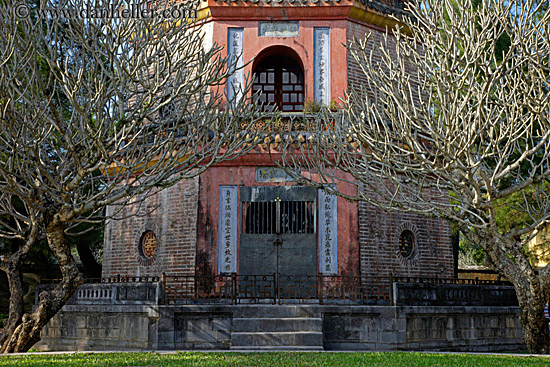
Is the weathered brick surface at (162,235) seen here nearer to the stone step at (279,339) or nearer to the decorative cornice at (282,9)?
the stone step at (279,339)

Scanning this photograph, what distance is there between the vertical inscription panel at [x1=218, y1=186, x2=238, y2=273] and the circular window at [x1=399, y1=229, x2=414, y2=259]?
4706 mm

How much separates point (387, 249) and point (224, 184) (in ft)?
15.9

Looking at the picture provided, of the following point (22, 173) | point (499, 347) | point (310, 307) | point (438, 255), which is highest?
point (22, 173)

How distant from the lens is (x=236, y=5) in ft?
57.5

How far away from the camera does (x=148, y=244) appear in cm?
1736

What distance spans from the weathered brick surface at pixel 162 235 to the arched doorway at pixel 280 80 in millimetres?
3610

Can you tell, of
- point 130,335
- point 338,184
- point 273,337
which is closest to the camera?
point 273,337

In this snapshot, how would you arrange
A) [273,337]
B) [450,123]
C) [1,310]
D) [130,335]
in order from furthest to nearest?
[1,310] < [130,335] < [273,337] < [450,123]

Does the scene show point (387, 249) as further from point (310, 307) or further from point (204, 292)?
point (204, 292)

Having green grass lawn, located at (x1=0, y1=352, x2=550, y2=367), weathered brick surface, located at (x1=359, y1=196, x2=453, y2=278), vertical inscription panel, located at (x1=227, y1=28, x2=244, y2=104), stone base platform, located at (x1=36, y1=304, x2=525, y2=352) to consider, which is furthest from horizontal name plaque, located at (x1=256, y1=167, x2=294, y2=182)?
green grass lawn, located at (x1=0, y1=352, x2=550, y2=367)

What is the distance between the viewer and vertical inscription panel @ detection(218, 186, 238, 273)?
16.2 metres

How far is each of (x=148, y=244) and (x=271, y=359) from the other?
25.0ft

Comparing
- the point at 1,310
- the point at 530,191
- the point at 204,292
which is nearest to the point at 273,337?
the point at 204,292

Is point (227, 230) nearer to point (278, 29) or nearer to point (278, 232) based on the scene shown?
Answer: point (278, 232)
